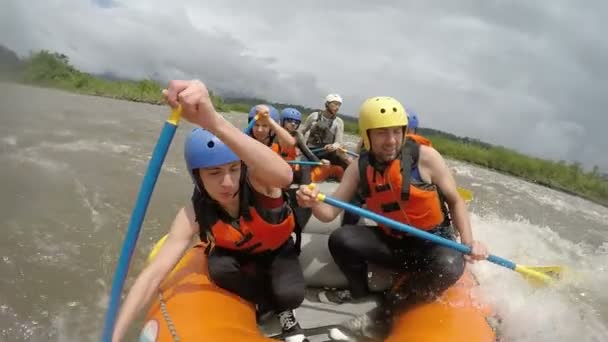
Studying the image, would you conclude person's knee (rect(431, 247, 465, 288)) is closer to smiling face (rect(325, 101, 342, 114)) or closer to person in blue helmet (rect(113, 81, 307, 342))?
person in blue helmet (rect(113, 81, 307, 342))

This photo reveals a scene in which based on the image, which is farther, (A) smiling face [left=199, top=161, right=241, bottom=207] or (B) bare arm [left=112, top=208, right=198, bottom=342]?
(A) smiling face [left=199, top=161, right=241, bottom=207]

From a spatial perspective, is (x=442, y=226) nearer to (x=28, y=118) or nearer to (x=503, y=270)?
(x=503, y=270)

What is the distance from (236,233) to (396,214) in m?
1.08

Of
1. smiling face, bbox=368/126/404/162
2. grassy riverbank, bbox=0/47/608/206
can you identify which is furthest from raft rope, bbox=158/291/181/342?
grassy riverbank, bbox=0/47/608/206

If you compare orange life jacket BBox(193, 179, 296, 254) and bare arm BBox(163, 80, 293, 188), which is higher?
bare arm BBox(163, 80, 293, 188)

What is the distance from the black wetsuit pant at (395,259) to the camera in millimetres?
2953

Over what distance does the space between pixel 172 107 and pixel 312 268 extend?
194 centimetres

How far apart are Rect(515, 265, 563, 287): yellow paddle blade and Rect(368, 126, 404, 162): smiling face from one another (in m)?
1.06

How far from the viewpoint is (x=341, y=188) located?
3.21 metres

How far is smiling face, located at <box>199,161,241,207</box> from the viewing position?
2345 millimetres

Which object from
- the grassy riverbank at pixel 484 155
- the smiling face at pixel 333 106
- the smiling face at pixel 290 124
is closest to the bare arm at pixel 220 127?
the smiling face at pixel 290 124

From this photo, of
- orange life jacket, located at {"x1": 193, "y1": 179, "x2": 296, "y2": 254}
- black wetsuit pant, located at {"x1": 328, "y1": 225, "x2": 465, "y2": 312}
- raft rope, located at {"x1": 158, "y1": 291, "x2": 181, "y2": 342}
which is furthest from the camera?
black wetsuit pant, located at {"x1": 328, "y1": 225, "x2": 465, "y2": 312}

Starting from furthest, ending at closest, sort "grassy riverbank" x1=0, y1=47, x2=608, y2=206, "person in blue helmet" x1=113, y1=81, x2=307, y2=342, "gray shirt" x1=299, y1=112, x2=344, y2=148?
"grassy riverbank" x1=0, y1=47, x2=608, y2=206 → "gray shirt" x1=299, y1=112, x2=344, y2=148 → "person in blue helmet" x1=113, y1=81, x2=307, y2=342

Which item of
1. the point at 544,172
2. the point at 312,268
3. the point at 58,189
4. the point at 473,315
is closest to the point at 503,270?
the point at 473,315
